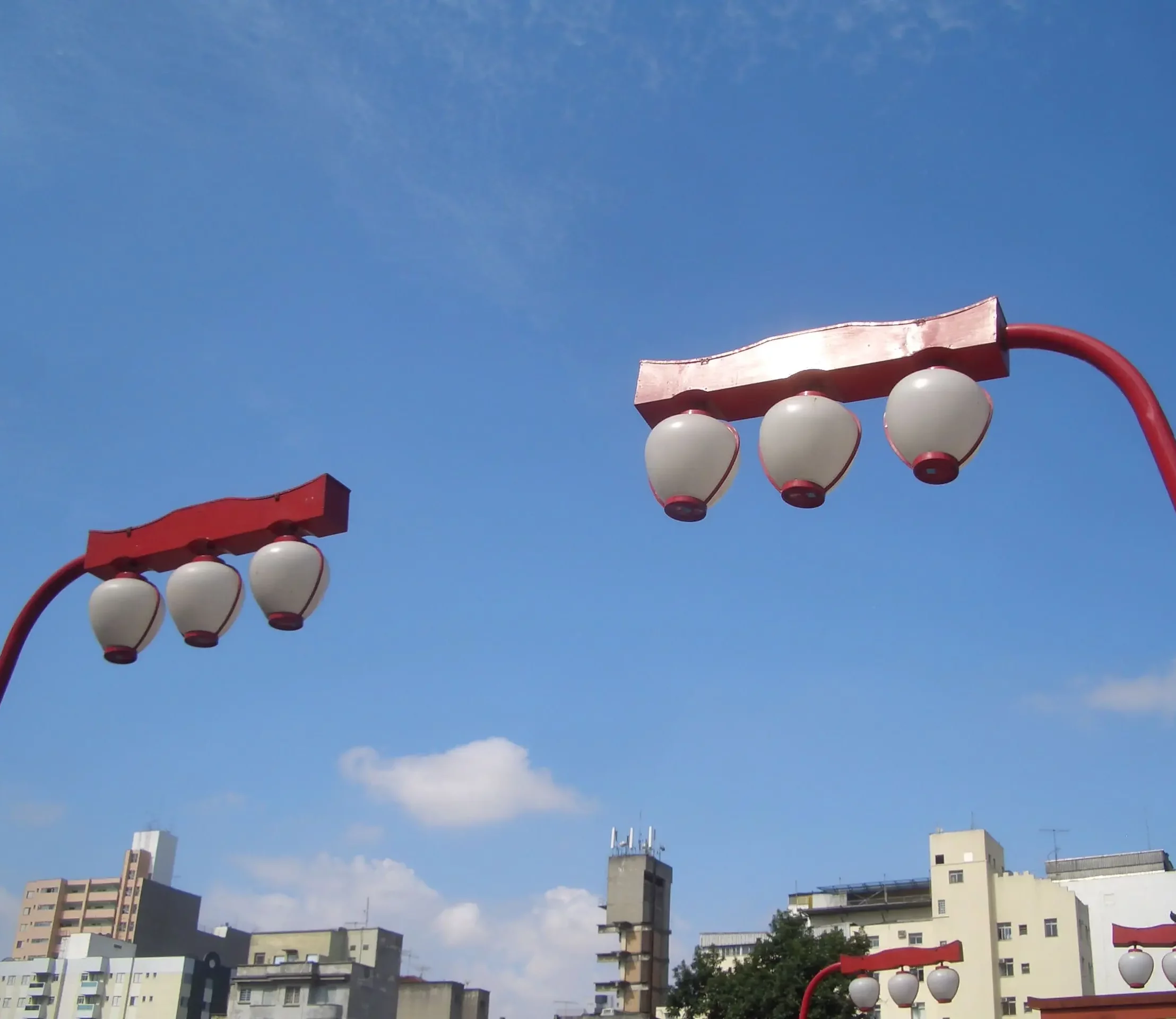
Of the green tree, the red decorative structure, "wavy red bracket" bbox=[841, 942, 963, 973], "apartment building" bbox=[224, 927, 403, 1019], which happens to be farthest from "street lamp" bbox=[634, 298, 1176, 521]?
"apartment building" bbox=[224, 927, 403, 1019]

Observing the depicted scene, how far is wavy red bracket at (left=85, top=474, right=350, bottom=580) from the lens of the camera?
782 cm

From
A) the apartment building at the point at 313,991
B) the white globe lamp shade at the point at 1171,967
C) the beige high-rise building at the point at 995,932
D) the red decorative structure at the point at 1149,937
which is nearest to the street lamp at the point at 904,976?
the white globe lamp shade at the point at 1171,967

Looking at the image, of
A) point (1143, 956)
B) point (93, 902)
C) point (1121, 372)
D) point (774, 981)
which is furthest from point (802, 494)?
point (93, 902)

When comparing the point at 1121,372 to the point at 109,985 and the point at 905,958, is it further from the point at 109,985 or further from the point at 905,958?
the point at 109,985

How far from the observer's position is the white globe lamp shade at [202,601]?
7.64 meters

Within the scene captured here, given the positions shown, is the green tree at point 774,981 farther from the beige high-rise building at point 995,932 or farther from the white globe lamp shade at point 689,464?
the white globe lamp shade at point 689,464

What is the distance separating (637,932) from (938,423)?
74.3m

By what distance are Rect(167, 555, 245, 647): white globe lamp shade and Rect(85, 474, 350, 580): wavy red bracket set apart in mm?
359

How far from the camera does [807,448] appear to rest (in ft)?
19.0

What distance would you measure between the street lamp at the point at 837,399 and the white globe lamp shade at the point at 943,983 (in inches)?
551

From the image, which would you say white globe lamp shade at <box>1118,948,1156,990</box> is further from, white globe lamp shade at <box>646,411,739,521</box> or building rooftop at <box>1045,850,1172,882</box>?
building rooftop at <box>1045,850,1172,882</box>

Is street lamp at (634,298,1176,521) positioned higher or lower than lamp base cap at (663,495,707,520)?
higher

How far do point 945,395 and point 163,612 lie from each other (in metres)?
4.92

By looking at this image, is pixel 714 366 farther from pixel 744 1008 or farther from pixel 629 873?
pixel 629 873
